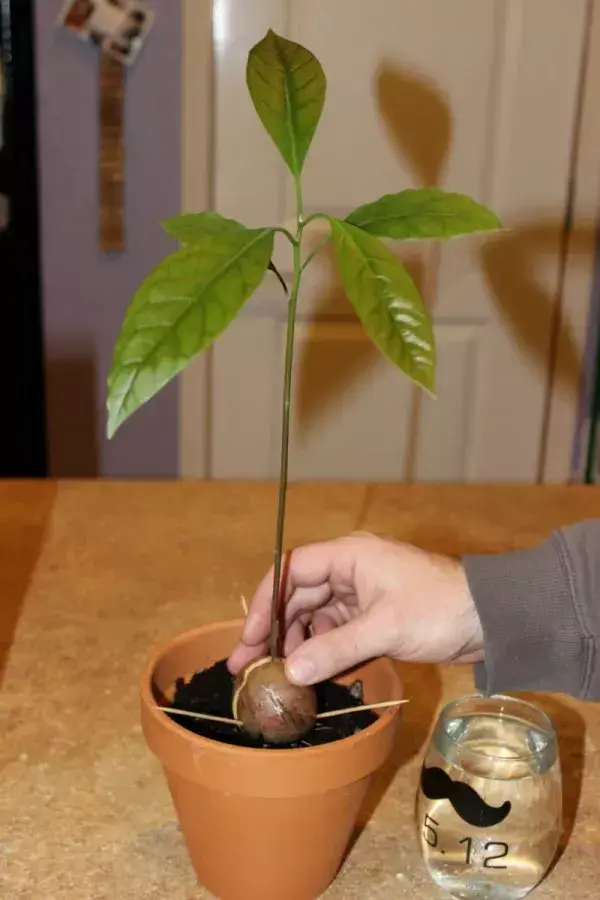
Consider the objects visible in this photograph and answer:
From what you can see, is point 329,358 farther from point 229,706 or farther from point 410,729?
point 229,706

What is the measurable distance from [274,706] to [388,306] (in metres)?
0.28

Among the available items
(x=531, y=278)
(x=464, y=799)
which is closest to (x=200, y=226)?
(x=464, y=799)

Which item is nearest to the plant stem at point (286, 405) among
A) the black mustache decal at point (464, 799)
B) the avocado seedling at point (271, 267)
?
the avocado seedling at point (271, 267)

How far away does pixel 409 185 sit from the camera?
8.23 ft

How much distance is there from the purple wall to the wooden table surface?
134 cm

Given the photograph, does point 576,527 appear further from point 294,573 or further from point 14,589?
point 14,589

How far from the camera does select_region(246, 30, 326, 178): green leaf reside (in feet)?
1.93

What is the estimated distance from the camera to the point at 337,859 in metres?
0.65

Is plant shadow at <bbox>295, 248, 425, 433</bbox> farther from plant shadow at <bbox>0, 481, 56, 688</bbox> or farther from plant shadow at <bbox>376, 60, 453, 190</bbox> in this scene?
plant shadow at <bbox>0, 481, 56, 688</bbox>

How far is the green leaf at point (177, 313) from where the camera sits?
51 centimetres

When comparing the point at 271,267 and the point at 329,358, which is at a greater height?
the point at 271,267

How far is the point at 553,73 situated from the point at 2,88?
1.39 metres

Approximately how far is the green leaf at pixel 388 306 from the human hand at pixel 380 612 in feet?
0.74

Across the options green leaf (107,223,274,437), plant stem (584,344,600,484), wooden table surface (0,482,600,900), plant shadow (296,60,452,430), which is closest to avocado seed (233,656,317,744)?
wooden table surface (0,482,600,900)
